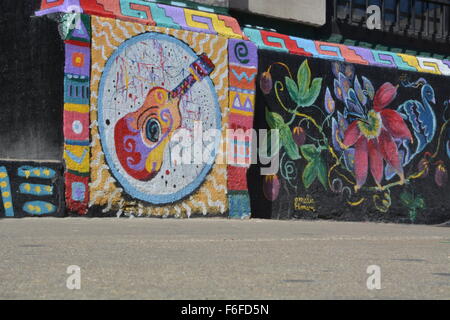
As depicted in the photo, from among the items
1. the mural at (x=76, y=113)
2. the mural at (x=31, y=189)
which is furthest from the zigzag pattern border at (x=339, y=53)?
the mural at (x=31, y=189)

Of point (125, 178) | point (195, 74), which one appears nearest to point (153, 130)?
point (125, 178)

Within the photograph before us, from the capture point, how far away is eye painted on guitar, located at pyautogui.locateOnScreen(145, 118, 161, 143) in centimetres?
1223

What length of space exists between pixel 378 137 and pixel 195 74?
458 cm

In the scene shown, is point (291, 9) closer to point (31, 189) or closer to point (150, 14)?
point (150, 14)

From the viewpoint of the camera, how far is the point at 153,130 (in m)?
12.3

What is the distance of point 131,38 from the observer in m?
12.2

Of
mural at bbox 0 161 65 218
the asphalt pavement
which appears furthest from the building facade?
the asphalt pavement

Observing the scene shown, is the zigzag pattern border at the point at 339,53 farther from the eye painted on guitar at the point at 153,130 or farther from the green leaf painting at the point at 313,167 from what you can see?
the eye painted on guitar at the point at 153,130

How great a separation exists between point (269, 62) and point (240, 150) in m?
1.79

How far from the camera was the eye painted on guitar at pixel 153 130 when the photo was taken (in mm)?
12227

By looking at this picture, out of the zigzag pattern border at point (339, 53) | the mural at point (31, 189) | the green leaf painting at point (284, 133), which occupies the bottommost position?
the mural at point (31, 189)

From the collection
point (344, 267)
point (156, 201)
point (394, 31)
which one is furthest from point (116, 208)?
point (394, 31)

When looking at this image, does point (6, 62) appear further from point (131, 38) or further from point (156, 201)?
point (156, 201)

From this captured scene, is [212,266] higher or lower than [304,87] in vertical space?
lower
